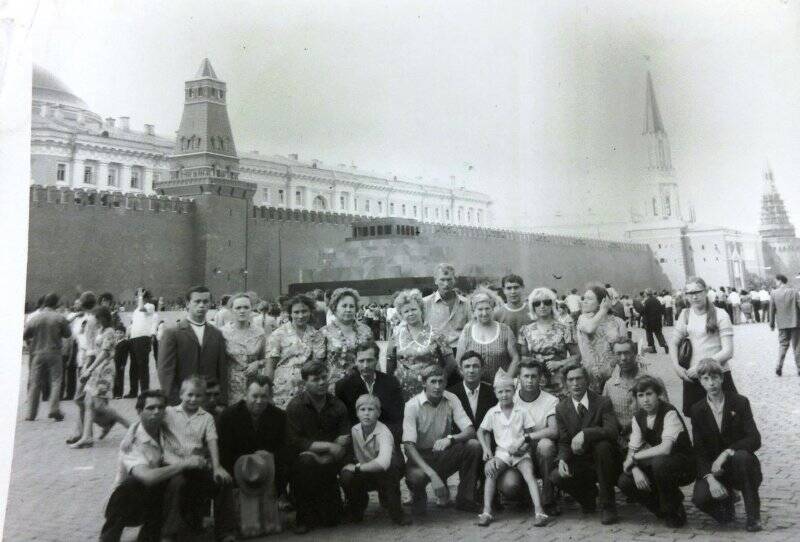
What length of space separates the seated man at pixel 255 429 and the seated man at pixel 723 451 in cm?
172

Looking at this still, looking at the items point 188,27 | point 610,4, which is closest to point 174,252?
point 188,27

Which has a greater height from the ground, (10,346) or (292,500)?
(10,346)

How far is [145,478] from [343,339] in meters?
1.13

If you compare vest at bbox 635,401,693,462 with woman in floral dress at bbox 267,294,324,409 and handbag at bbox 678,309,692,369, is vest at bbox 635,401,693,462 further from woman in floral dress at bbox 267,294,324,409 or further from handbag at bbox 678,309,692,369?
woman in floral dress at bbox 267,294,324,409

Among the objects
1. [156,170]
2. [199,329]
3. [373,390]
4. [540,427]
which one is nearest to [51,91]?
[199,329]

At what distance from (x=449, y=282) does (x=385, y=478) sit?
4.17ft

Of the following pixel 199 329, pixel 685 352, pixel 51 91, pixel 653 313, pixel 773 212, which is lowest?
pixel 685 352

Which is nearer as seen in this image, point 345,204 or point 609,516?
point 609,516

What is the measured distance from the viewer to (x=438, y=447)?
286 cm

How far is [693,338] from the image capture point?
318cm

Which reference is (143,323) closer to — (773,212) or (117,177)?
(773,212)

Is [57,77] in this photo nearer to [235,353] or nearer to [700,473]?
[235,353]

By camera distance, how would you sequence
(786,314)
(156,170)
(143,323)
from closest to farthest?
1. (786,314)
2. (143,323)
3. (156,170)

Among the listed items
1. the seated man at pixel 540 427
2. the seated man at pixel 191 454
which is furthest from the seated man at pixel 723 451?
the seated man at pixel 191 454
